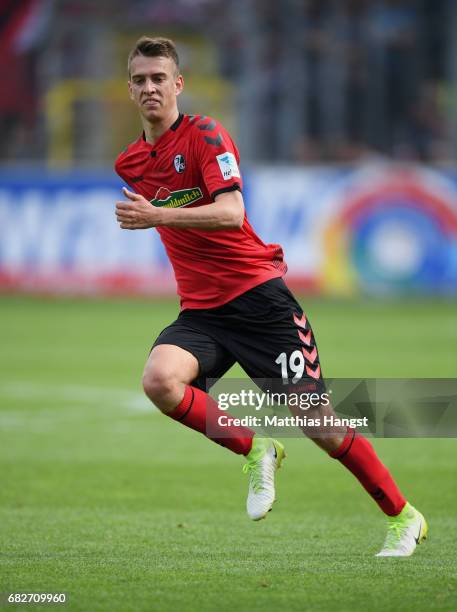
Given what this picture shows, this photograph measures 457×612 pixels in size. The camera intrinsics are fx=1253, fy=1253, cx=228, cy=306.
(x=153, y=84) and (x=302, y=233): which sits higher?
(x=153, y=84)

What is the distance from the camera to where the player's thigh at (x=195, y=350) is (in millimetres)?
6160

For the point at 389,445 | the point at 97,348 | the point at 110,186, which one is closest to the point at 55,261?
the point at 110,186

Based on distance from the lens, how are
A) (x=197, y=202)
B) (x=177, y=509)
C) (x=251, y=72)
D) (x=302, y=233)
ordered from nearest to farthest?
(x=197, y=202), (x=177, y=509), (x=302, y=233), (x=251, y=72)

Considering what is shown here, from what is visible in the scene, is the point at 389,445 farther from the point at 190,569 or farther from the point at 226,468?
the point at 190,569

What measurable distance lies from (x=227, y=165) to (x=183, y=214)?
42cm

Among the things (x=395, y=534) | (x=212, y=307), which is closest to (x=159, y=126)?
(x=212, y=307)

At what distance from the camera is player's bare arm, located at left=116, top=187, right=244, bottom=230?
5.68 meters

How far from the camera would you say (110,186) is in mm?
22594

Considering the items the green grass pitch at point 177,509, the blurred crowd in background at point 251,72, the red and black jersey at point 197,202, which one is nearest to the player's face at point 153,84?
the red and black jersey at point 197,202

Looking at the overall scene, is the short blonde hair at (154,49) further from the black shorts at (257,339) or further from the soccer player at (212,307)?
the black shorts at (257,339)

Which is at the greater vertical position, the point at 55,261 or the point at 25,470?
the point at 25,470

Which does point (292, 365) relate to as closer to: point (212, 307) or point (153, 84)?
point (212, 307)

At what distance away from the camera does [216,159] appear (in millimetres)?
6086

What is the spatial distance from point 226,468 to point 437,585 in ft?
13.6
